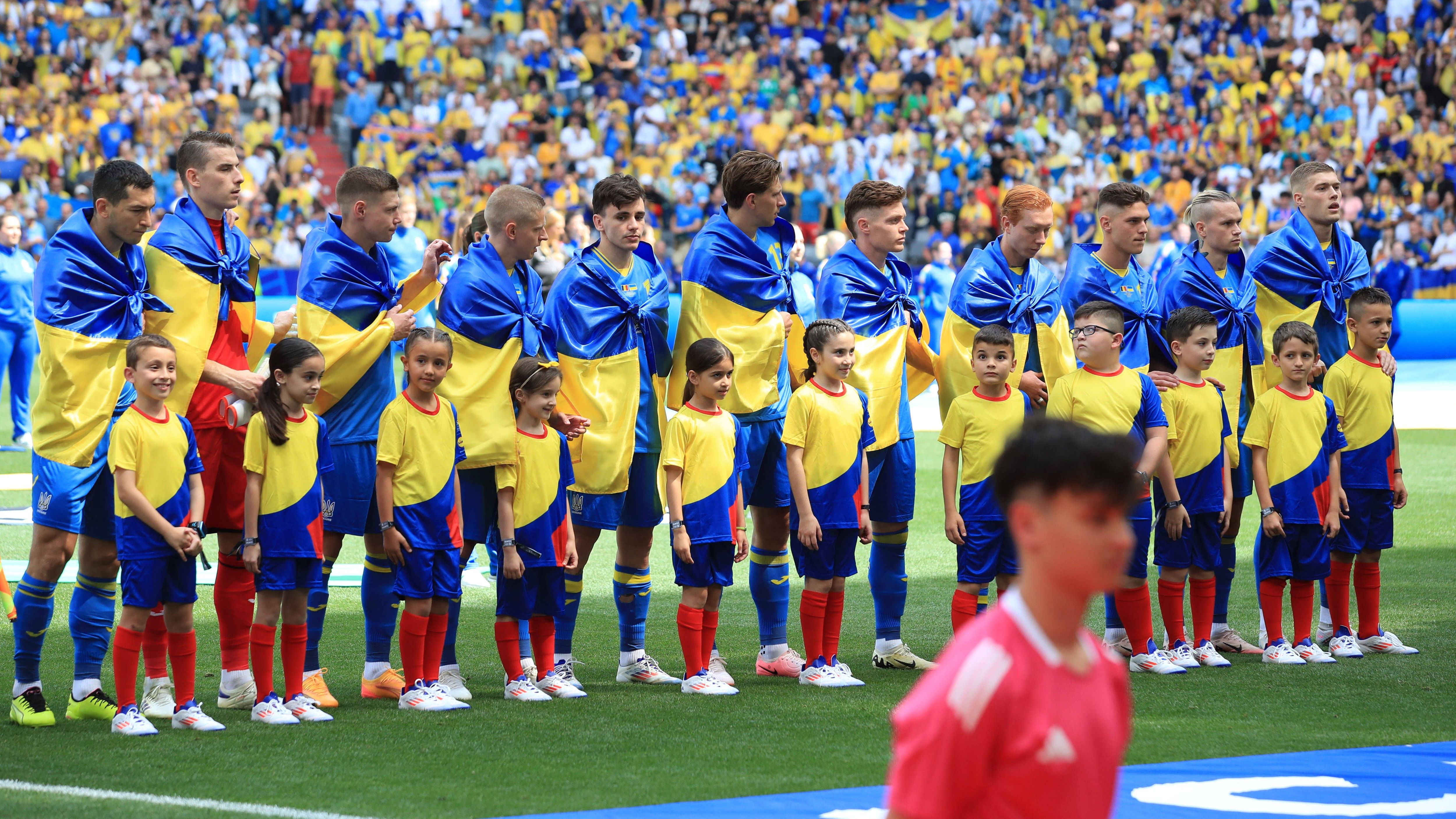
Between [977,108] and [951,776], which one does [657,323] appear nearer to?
[951,776]

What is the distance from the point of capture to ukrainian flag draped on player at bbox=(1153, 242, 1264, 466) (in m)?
7.34

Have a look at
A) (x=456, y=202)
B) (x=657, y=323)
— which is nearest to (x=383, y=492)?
(x=657, y=323)

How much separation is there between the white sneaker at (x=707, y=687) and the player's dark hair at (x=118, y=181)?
2.78m

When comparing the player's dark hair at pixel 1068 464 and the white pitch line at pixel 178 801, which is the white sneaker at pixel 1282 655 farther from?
the player's dark hair at pixel 1068 464

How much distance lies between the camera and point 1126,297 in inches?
276

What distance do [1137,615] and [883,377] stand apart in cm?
149

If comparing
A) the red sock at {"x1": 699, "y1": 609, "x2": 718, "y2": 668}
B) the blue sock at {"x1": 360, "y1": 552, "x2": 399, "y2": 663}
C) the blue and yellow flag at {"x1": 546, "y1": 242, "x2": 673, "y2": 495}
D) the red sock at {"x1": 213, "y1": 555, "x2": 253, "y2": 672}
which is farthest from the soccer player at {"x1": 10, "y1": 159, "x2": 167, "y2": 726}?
the red sock at {"x1": 699, "y1": 609, "x2": 718, "y2": 668}

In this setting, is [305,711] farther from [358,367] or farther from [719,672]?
[719,672]

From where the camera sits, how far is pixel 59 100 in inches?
1005

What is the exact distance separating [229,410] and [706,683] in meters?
2.14

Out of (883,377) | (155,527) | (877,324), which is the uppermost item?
(877,324)

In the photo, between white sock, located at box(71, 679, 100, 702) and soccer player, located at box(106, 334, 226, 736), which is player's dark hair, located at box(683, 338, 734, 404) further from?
white sock, located at box(71, 679, 100, 702)

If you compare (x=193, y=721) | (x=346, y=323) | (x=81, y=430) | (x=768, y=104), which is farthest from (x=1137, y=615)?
(x=768, y=104)

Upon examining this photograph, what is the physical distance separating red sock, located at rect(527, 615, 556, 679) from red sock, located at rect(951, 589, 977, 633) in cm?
171
